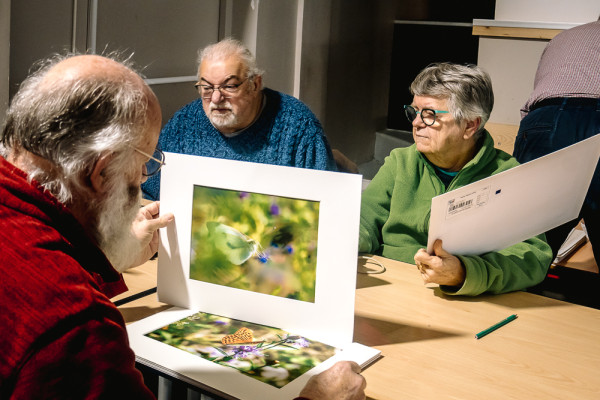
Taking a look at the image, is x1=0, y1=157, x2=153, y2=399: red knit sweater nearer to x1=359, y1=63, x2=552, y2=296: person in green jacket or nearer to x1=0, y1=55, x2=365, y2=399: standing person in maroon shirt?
x1=0, y1=55, x2=365, y2=399: standing person in maroon shirt

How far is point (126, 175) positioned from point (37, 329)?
33 centimetres

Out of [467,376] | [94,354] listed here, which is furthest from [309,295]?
[94,354]

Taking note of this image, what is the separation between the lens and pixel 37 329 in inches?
36.0

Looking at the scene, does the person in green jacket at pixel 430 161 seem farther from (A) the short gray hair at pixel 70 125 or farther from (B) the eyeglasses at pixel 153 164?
(A) the short gray hair at pixel 70 125

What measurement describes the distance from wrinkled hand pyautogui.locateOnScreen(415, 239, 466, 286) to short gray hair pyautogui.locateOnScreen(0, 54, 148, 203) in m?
0.88

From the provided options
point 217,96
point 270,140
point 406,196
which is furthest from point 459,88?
point 217,96

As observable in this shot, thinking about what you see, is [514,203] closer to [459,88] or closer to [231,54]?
[459,88]

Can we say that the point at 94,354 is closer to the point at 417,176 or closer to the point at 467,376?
the point at 467,376

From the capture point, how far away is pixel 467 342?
4.98 ft

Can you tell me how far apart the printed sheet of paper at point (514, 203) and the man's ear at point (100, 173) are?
29.6 inches

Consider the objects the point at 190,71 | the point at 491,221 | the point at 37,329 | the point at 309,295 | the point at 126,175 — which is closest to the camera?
the point at 37,329

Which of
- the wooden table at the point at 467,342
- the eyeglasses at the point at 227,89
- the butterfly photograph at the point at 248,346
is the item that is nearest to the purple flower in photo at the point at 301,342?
the butterfly photograph at the point at 248,346

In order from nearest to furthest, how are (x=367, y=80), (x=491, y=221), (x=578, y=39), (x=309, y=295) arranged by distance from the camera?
(x=309, y=295) < (x=491, y=221) < (x=578, y=39) < (x=367, y=80)

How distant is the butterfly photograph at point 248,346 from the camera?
1319 mm
